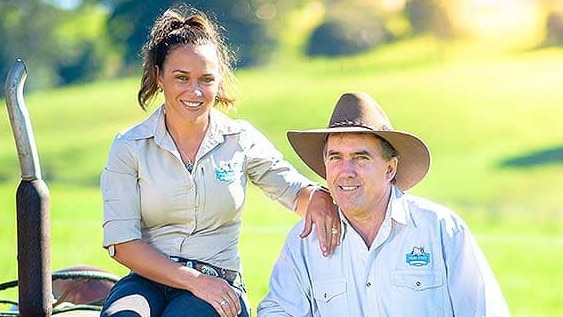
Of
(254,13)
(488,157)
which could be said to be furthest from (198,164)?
(254,13)

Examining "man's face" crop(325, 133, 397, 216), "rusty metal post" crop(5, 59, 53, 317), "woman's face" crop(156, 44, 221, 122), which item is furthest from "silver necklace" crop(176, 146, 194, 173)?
"rusty metal post" crop(5, 59, 53, 317)

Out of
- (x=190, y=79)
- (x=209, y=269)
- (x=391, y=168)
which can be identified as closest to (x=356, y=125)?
(x=391, y=168)

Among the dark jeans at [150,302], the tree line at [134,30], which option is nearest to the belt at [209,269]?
the dark jeans at [150,302]

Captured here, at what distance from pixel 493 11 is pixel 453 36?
6.52 ft

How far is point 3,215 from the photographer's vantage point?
18.8m

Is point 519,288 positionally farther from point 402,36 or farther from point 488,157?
point 402,36

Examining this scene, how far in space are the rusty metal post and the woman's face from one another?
0.54 m

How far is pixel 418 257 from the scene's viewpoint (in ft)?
12.0

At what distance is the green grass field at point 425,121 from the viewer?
22703 millimetres

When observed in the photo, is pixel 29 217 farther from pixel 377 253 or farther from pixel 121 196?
pixel 377 253

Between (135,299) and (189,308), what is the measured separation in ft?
0.55

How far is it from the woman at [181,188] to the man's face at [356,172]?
0.15m

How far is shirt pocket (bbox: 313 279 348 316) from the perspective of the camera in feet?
12.0

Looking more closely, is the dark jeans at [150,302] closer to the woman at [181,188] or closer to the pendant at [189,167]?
the woman at [181,188]
